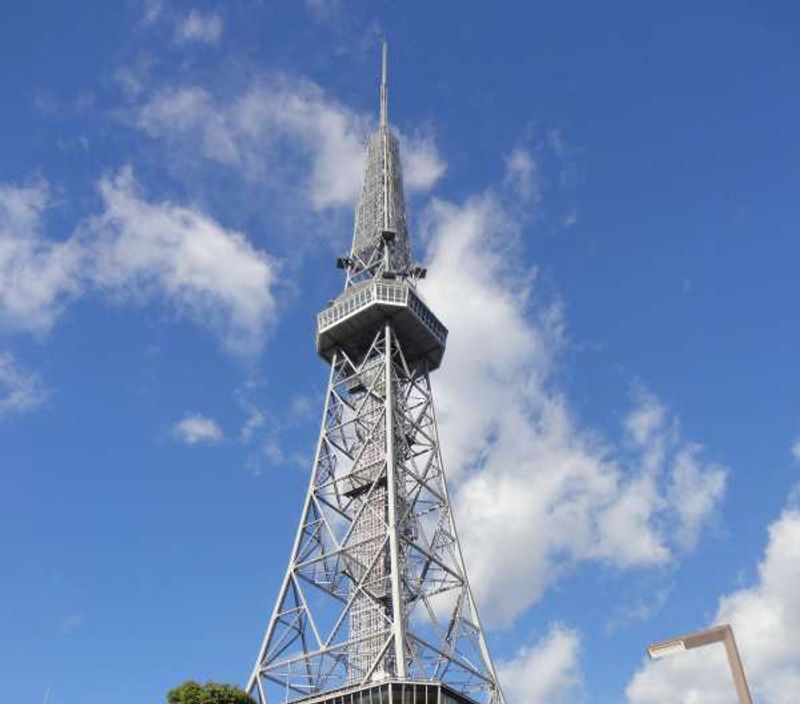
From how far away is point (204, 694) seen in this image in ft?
156

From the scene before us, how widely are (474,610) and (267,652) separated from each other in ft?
56.1

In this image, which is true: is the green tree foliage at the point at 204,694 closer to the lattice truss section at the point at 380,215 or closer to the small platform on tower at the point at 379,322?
the small platform on tower at the point at 379,322

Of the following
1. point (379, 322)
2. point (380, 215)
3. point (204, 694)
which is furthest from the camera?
point (380, 215)

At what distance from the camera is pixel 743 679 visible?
13508 millimetres

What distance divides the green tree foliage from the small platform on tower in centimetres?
4122

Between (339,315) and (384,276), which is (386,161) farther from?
(339,315)

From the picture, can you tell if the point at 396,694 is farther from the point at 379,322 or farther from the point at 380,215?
the point at 380,215

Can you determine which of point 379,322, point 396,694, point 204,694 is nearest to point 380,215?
point 379,322

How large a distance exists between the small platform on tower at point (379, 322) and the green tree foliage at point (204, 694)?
41223mm

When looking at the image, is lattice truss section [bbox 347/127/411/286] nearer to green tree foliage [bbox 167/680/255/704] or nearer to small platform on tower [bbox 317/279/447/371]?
small platform on tower [bbox 317/279/447/371]

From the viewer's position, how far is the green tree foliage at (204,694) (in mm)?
47219

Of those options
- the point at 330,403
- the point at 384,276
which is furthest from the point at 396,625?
the point at 384,276

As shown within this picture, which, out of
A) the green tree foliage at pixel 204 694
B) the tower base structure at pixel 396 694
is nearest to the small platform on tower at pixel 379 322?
the tower base structure at pixel 396 694

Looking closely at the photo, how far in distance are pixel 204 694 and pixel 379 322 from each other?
43454 mm
